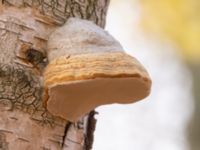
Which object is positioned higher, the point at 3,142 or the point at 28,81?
the point at 28,81

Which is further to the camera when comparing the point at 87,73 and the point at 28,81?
the point at 28,81

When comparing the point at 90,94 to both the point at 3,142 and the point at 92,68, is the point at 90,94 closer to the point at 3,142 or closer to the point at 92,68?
the point at 92,68

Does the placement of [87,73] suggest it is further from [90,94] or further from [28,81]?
[28,81]

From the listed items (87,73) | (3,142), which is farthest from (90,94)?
(3,142)

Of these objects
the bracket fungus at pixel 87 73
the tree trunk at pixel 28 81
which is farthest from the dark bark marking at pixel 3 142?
the bracket fungus at pixel 87 73

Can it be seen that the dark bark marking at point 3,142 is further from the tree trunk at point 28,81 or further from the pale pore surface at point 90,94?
the pale pore surface at point 90,94

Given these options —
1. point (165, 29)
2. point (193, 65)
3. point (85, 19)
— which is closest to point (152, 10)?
point (165, 29)
